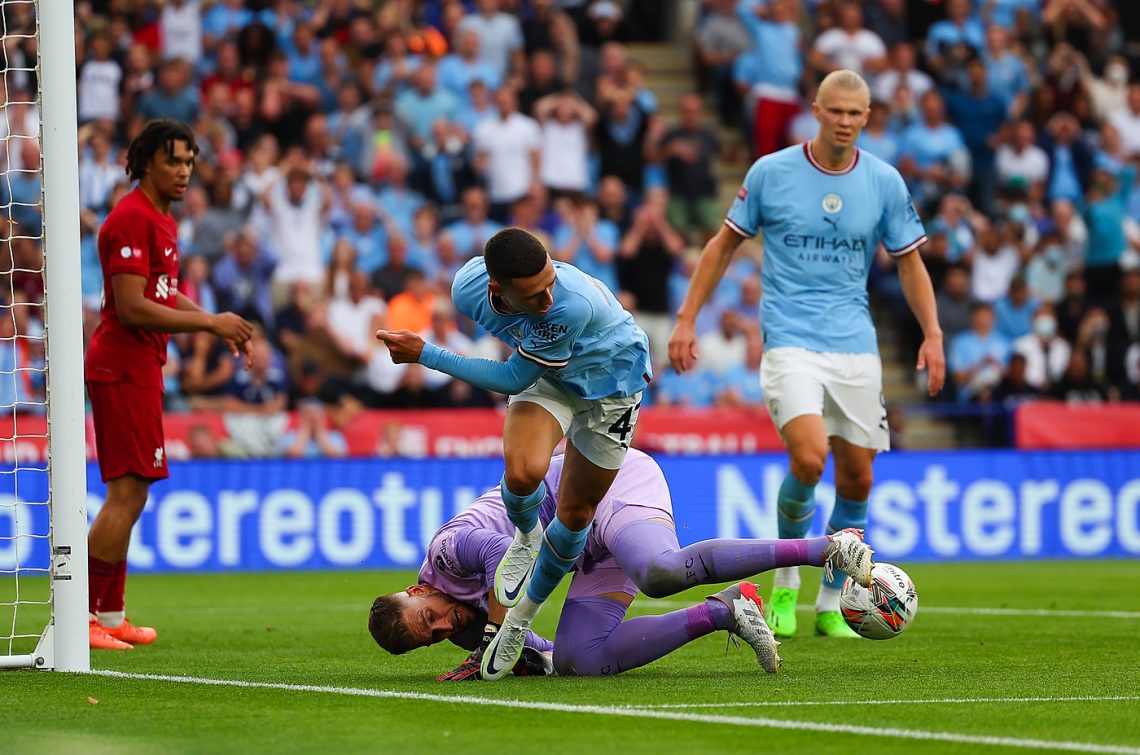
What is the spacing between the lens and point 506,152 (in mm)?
18812

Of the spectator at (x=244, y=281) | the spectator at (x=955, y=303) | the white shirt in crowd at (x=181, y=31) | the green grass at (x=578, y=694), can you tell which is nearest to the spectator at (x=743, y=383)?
the spectator at (x=955, y=303)

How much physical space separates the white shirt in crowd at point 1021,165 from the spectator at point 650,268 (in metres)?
4.31

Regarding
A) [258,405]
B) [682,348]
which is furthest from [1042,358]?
[682,348]

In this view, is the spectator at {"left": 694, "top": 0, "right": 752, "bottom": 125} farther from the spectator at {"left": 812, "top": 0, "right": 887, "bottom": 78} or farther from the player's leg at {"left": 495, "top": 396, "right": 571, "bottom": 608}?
the player's leg at {"left": 495, "top": 396, "right": 571, "bottom": 608}

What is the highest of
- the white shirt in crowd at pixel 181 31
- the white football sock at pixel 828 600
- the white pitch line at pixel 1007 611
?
the white shirt in crowd at pixel 181 31

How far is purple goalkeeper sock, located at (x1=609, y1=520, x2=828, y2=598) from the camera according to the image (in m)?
6.67

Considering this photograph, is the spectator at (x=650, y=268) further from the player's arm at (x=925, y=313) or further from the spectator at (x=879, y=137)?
the player's arm at (x=925, y=313)

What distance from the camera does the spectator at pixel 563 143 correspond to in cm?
1912

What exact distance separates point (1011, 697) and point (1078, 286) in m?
13.7

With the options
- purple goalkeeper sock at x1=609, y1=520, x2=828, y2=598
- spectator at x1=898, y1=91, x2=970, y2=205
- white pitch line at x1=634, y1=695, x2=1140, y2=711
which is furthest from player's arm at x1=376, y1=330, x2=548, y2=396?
spectator at x1=898, y1=91, x2=970, y2=205

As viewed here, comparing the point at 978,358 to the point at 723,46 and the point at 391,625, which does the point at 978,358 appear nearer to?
the point at 723,46

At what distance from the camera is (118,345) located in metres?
8.80

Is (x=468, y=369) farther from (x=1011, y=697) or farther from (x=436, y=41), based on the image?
(x=436, y=41)

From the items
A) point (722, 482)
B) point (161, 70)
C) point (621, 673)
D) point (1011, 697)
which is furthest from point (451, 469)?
point (1011, 697)
